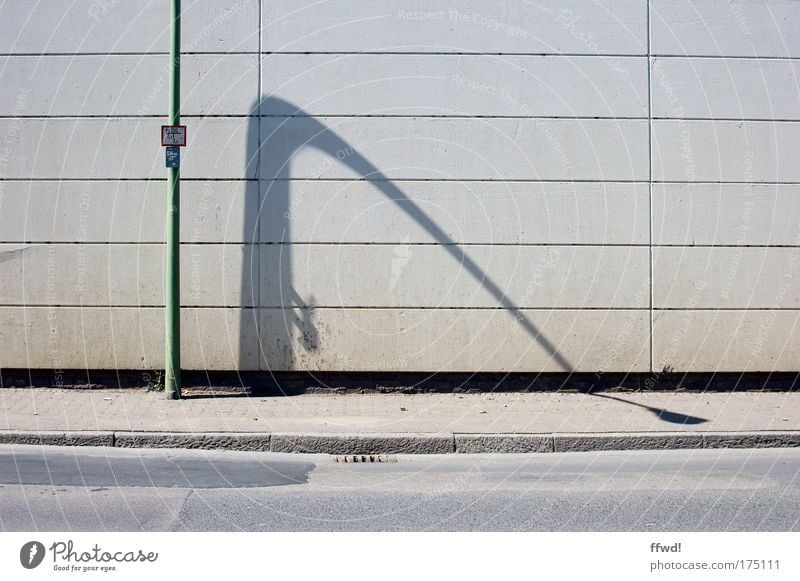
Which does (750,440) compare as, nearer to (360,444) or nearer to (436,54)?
(360,444)

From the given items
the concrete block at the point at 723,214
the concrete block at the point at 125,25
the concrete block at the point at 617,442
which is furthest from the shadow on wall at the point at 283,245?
the concrete block at the point at 617,442

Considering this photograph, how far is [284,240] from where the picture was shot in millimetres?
9883

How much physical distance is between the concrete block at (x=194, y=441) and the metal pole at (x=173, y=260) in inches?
67.5

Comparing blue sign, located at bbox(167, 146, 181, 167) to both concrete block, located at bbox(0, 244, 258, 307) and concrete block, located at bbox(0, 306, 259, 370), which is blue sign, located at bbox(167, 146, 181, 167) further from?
concrete block, located at bbox(0, 306, 259, 370)

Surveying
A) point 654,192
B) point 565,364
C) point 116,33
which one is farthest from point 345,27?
point 565,364

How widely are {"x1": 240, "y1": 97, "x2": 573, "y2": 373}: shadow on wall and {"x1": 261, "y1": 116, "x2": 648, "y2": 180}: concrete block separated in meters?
0.02

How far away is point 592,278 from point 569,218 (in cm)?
80

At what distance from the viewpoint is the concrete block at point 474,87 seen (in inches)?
388

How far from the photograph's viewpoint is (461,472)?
6898mm

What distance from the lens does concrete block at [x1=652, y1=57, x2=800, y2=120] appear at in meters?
9.89

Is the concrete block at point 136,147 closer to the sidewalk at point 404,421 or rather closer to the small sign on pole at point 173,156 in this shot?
the small sign on pole at point 173,156

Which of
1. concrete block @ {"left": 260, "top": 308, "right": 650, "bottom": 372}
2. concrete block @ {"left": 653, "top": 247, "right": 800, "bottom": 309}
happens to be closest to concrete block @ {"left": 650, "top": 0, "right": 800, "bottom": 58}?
concrete block @ {"left": 653, "top": 247, "right": 800, "bottom": 309}
